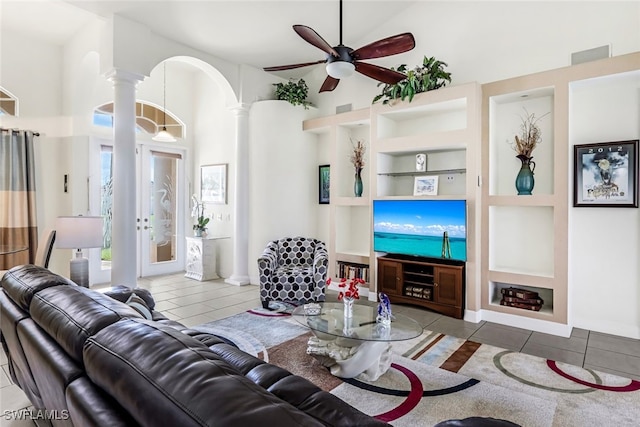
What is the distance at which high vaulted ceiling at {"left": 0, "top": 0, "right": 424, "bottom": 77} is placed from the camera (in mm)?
4375

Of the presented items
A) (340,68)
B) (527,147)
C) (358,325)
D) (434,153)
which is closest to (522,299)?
(527,147)

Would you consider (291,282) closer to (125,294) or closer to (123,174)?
(125,294)

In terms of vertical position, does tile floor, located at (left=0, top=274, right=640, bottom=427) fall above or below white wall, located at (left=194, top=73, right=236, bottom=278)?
below

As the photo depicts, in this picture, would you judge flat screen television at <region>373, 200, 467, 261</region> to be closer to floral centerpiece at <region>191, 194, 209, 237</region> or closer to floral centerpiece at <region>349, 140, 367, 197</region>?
floral centerpiece at <region>349, 140, 367, 197</region>

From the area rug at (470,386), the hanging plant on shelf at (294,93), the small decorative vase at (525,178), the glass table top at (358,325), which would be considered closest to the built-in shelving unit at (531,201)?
the small decorative vase at (525,178)

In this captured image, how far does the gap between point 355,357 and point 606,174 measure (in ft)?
11.1

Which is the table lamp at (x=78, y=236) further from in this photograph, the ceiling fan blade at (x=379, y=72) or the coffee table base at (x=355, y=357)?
the ceiling fan blade at (x=379, y=72)

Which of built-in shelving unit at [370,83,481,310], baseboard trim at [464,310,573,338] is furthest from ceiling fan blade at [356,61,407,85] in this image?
baseboard trim at [464,310,573,338]

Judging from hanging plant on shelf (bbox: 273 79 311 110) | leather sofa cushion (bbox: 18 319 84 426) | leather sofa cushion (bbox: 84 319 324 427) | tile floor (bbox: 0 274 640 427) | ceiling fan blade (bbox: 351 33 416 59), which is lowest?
tile floor (bbox: 0 274 640 427)

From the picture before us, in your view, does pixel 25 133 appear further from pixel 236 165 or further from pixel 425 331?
pixel 425 331

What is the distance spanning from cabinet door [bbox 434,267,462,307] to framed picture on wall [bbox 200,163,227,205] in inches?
161

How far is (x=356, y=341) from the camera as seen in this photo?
9.17 ft

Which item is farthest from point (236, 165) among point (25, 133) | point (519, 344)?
point (519, 344)

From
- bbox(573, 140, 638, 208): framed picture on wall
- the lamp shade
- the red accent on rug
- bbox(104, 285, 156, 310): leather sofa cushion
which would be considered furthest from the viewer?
bbox(573, 140, 638, 208): framed picture on wall
